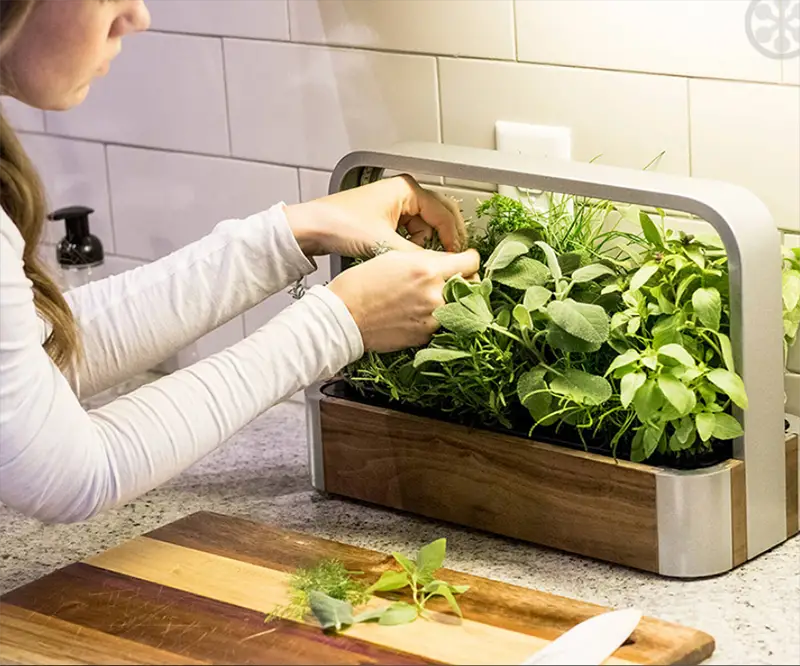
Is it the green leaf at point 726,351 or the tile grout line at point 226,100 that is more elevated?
the tile grout line at point 226,100

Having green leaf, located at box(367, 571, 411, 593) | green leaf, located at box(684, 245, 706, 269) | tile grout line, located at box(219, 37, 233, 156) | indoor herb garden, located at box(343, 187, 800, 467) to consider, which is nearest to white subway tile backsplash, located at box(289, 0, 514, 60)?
tile grout line, located at box(219, 37, 233, 156)

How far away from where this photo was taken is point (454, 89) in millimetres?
1396

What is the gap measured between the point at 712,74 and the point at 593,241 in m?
0.17

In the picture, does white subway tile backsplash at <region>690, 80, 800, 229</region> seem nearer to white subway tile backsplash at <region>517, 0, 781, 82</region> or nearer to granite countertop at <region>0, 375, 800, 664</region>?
white subway tile backsplash at <region>517, 0, 781, 82</region>

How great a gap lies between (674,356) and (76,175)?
0.96m

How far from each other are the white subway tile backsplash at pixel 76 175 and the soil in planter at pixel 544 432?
22.1 inches

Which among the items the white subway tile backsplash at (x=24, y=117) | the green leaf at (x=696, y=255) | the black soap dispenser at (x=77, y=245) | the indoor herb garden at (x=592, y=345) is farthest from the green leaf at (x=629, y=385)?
the white subway tile backsplash at (x=24, y=117)

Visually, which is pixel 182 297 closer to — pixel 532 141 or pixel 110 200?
pixel 532 141

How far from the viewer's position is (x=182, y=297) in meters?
1.28

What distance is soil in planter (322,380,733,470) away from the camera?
1093 mm

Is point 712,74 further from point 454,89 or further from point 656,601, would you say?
point 656,601

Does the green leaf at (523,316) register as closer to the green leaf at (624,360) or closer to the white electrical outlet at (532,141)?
the green leaf at (624,360)

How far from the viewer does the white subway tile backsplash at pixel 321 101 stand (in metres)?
1.43

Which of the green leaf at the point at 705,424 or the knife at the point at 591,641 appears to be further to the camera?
the green leaf at the point at 705,424
